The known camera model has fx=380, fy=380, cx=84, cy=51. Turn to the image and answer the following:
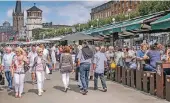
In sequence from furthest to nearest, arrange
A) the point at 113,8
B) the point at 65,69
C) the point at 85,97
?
the point at 113,8
the point at 65,69
the point at 85,97

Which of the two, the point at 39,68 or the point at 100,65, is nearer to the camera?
the point at 39,68

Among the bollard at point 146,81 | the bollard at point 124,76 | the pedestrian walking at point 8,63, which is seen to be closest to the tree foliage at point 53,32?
the bollard at point 124,76

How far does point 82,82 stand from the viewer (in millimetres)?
12852

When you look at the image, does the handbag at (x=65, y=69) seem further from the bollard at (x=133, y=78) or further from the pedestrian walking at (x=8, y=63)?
the bollard at (x=133, y=78)

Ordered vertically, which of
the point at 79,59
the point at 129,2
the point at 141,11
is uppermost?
the point at 129,2

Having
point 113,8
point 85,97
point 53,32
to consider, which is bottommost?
point 85,97

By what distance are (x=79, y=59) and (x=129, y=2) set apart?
93771 mm

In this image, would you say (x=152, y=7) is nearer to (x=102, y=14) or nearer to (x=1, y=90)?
(x=1, y=90)

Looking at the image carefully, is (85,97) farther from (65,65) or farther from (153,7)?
(153,7)

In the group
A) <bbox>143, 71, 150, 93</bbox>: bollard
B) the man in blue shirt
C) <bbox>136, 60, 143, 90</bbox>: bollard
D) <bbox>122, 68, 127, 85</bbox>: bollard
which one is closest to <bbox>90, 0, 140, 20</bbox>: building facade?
<bbox>122, 68, 127, 85</bbox>: bollard

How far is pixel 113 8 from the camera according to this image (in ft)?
393

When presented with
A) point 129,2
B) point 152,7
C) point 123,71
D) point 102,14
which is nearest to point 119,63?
point 123,71

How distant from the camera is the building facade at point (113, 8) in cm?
10300

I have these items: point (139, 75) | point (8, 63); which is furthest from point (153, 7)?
point (8, 63)
